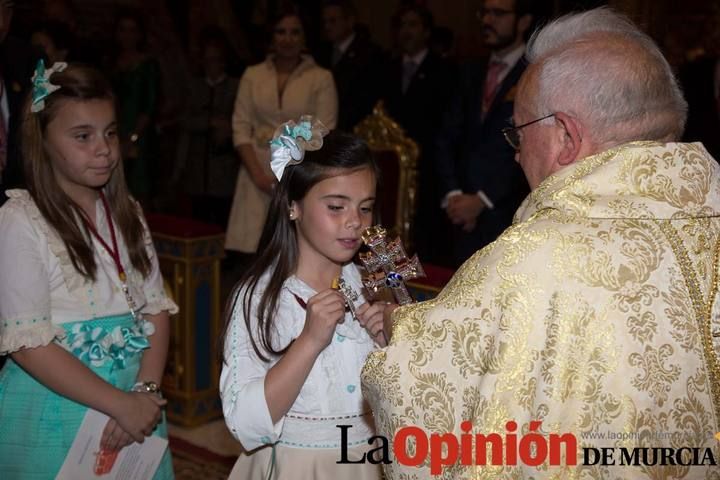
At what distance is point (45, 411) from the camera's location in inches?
97.7

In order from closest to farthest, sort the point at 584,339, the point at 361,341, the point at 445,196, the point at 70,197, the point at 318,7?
the point at 584,339 < the point at 361,341 < the point at 70,197 < the point at 445,196 < the point at 318,7

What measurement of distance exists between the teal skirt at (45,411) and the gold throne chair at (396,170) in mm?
2589

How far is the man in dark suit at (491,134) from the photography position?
14.4 feet

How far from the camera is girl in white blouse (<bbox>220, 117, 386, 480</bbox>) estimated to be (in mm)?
2137

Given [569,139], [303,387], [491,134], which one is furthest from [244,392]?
[491,134]

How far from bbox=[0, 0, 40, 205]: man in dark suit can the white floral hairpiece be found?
3.87ft

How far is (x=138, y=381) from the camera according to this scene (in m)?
2.62

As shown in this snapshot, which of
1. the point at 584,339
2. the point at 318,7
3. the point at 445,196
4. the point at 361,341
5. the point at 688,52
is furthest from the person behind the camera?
the point at 318,7

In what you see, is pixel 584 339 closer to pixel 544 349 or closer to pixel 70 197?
Result: pixel 544 349

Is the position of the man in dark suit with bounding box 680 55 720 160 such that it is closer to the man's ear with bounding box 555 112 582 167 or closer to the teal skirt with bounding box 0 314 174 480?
the man's ear with bounding box 555 112 582 167

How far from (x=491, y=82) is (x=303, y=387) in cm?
267

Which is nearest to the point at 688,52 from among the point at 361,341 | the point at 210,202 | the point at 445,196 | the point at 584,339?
the point at 445,196

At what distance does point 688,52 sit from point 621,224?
5765 millimetres

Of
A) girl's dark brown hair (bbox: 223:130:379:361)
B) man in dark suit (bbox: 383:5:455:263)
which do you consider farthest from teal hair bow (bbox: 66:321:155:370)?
man in dark suit (bbox: 383:5:455:263)
